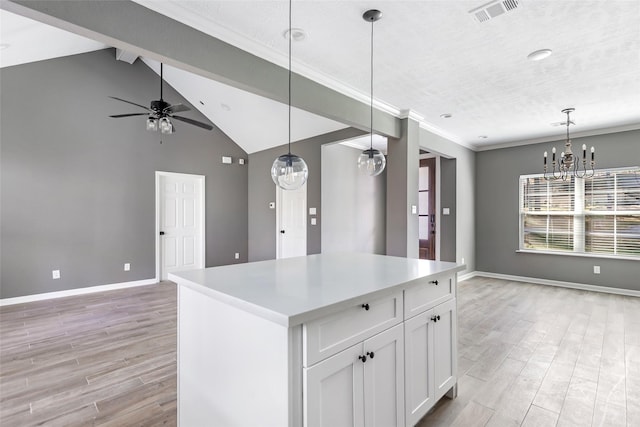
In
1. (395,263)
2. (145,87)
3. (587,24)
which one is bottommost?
(395,263)

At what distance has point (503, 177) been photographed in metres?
5.93

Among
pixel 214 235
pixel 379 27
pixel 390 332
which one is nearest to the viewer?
pixel 390 332

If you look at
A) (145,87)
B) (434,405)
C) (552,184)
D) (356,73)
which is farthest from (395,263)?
(145,87)

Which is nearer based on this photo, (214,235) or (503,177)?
(503,177)

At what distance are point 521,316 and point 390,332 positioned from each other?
3.18 meters

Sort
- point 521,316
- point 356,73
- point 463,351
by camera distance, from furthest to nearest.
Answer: point 521,316, point 356,73, point 463,351

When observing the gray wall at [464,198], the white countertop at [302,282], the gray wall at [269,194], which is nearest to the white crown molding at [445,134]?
the gray wall at [464,198]

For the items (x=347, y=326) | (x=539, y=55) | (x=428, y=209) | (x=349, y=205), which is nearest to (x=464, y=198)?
(x=428, y=209)

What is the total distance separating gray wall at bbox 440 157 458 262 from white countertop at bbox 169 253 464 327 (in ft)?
12.5

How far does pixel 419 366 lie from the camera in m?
1.78

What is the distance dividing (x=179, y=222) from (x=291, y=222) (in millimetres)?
2186

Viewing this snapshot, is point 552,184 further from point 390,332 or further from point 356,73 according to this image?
point 390,332

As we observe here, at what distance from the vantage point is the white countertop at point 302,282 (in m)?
1.19

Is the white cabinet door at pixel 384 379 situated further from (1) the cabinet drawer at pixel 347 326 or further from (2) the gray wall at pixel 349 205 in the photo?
(2) the gray wall at pixel 349 205
